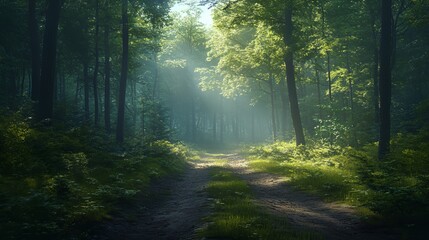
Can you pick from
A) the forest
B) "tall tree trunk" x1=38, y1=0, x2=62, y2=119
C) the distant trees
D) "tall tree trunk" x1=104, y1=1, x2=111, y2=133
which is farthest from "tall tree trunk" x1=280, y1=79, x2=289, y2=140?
"tall tree trunk" x1=38, y1=0, x2=62, y2=119

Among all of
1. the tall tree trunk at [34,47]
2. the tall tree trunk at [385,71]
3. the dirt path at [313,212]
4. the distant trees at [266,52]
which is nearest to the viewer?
the dirt path at [313,212]

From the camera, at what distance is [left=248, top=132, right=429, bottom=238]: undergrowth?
25.7 ft

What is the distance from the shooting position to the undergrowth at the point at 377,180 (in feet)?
25.7

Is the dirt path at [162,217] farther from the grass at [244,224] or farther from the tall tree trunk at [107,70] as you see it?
the tall tree trunk at [107,70]

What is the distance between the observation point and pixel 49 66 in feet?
58.2

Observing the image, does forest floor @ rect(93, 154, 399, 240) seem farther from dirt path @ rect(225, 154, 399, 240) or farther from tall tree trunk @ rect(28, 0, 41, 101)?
tall tree trunk @ rect(28, 0, 41, 101)

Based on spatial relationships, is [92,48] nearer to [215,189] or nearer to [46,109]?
[46,109]

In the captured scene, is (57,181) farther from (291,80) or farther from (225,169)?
(291,80)

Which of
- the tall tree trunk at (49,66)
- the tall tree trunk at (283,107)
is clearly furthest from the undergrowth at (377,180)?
the tall tree trunk at (283,107)

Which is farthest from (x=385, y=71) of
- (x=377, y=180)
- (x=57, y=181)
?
(x=57, y=181)

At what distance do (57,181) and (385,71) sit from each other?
1331cm

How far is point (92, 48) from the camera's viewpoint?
3431 centimetres

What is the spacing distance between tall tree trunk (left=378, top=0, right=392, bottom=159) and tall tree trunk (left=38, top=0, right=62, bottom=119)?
15.4 m

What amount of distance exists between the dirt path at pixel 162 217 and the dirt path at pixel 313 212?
206 cm
